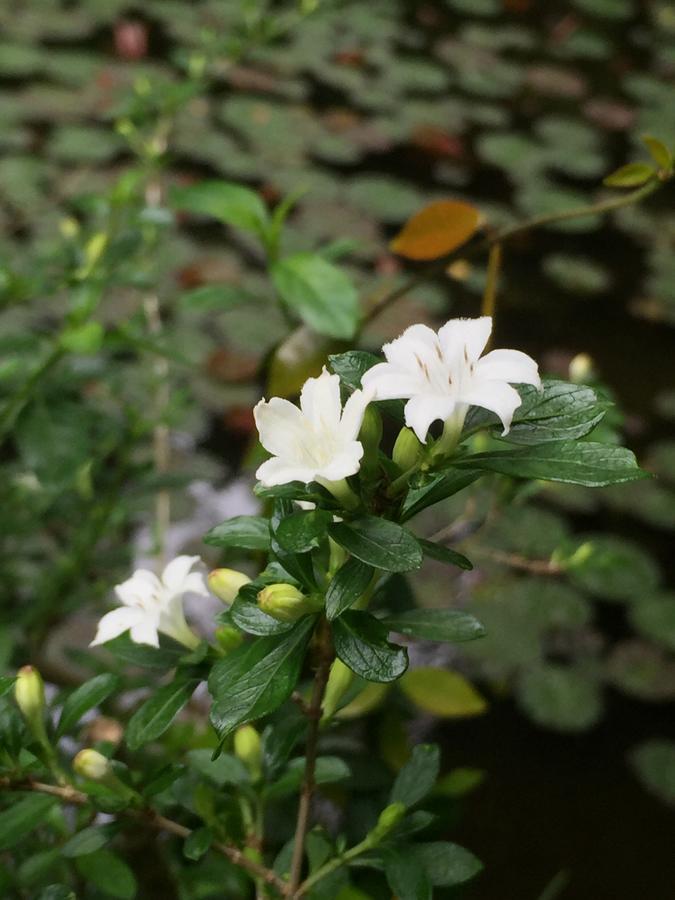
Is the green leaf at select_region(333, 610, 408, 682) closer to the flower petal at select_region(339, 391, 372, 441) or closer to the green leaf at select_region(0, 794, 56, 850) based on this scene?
the flower petal at select_region(339, 391, 372, 441)

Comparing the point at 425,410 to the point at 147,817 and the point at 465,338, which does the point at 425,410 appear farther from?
the point at 147,817

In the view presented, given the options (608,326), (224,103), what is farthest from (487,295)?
(224,103)

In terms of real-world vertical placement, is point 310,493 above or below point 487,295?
above

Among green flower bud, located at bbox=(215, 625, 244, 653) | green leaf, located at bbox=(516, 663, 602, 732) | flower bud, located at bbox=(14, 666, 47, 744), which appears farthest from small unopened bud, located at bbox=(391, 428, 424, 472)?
green leaf, located at bbox=(516, 663, 602, 732)

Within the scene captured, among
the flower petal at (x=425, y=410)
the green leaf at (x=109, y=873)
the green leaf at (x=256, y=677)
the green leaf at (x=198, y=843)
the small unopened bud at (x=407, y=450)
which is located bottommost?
the green leaf at (x=109, y=873)

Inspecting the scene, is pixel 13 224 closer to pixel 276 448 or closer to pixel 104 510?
pixel 104 510

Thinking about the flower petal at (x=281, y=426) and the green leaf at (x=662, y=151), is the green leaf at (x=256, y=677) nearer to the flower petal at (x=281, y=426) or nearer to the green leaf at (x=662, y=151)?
the flower petal at (x=281, y=426)

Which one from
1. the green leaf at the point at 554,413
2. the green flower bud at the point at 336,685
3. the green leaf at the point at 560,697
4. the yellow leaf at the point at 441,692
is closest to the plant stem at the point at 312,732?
the green flower bud at the point at 336,685
